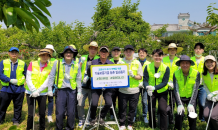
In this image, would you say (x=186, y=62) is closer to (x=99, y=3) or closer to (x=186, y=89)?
(x=186, y=89)

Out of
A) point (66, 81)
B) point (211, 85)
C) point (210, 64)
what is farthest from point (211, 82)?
point (66, 81)

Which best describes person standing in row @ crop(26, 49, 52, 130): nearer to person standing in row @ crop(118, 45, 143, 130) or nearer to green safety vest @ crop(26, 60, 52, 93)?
green safety vest @ crop(26, 60, 52, 93)

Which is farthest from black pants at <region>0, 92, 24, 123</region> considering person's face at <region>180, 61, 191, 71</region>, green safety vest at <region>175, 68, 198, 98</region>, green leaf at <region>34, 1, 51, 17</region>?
person's face at <region>180, 61, 191, 71</region>

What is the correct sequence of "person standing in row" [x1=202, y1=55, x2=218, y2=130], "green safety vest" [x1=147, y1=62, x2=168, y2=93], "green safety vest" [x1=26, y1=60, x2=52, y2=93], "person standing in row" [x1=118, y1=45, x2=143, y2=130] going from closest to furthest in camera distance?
1. "person standing in row" [x1=202, y1=55, x2=218, y2=130]
2. "green safety vest" [x1=26, y1=60, x2=52, y2=93]
3. "green safety vest" [x1=147, y1=62, x2=168, y2=93]
4. "person standing in row" [x1=118, y1=45, x2=143, y2=130]

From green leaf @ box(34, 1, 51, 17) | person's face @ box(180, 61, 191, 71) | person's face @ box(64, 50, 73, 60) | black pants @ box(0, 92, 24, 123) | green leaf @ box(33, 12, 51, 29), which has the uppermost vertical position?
green leaf @ box(34, 1, 51, 17)

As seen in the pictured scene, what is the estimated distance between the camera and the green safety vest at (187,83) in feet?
13.5

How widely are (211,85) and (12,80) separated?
5451 mm

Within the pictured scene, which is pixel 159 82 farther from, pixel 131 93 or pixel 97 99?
pixel 97 99

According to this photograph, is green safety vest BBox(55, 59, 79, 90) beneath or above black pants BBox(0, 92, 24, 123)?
above

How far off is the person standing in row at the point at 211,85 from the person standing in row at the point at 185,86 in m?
0.24

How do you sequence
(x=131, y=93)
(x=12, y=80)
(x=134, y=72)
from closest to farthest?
1. (x=131, y=93)
2. (x=134, y=72)
3. (x=12, y=80)

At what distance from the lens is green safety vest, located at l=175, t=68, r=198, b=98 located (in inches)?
162

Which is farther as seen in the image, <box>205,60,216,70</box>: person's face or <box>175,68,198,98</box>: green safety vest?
<box>175,68,198,98</box>: green safety vest

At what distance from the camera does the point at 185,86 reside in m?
4.20
